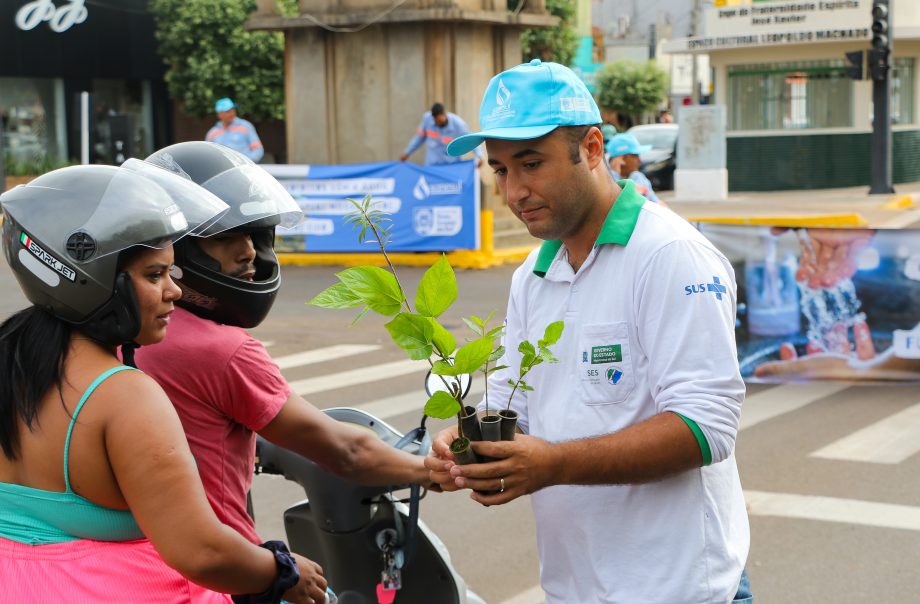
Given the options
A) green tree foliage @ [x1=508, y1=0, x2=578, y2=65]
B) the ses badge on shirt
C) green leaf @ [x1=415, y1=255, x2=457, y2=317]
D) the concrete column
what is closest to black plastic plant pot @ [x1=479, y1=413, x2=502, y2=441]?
green leaf @ [x1=415, y1=255, x2=457, y2=317]

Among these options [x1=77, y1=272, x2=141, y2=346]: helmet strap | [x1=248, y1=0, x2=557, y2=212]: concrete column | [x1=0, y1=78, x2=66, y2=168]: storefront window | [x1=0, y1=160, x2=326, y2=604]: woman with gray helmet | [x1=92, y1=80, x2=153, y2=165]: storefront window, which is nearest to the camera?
[x1=0, y1=160, x2=326, y2=604]: woman with gray helmet

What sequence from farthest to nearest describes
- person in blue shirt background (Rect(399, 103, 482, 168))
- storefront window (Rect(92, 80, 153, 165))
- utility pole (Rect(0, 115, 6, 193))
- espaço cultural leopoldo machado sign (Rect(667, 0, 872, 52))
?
storefront window (Rect(92, 80, 153, 165)), espaço cultural leopoldo machado sign (Rect(667, 0, 872, 52)), utility pole (Rect(0, 115, 6, 193)), person in blue shirt background (Rect(399, 103, 482, 168))

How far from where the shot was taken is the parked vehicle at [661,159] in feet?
104

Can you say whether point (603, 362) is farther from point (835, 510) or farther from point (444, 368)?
point (835, 510)

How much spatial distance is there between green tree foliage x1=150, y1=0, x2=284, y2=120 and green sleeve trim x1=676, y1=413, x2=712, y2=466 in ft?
105

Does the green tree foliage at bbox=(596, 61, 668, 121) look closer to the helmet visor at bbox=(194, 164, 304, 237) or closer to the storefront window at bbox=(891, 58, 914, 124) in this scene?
the storefront window at bbox=(891, 58, 914, 124)

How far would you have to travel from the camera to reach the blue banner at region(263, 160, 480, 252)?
16391 mm

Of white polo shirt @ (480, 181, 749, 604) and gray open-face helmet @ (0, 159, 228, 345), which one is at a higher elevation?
gray open-face helmet @ (0, 159, 228, 345)

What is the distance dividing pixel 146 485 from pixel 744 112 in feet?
100

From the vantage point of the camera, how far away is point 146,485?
229 cm

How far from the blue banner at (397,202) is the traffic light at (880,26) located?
12.1 metres

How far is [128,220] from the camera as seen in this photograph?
7.88ft

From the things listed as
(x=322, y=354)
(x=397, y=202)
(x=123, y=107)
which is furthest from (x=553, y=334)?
(x=123, y=107)

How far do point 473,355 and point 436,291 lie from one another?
162 mm
